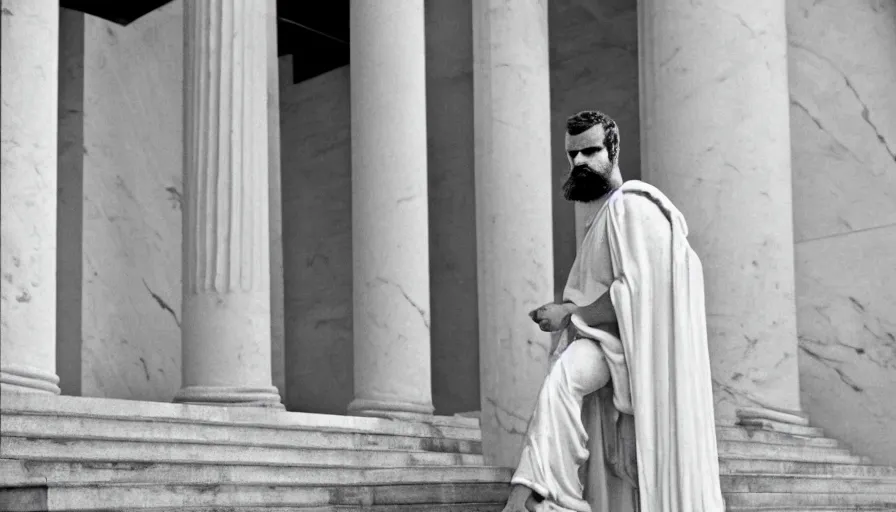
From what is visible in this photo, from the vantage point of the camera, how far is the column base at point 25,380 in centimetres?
1314

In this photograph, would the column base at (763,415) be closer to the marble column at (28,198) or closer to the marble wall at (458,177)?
the marble wall at (458,177)

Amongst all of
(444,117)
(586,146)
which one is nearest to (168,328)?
(444,117)

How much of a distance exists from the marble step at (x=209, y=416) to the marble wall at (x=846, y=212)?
6.11m

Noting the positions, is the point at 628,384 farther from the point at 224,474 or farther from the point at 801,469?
the point at 801,469

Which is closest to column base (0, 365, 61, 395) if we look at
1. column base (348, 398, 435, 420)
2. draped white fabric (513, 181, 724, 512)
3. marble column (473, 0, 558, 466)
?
column base (348, 398, 435, 420)

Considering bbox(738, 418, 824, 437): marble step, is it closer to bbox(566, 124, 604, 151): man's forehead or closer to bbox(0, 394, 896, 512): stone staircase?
bbox(0, 394, 896, 512): stone staircase

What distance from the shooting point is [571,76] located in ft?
89.1

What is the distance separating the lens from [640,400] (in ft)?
28.9

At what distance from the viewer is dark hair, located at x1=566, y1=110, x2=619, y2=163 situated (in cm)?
938

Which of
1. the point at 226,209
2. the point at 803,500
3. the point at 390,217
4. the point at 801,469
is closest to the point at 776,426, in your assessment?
the point at 801,469

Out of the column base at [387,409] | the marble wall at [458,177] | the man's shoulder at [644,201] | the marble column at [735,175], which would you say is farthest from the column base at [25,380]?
the marble wall at [458,177]

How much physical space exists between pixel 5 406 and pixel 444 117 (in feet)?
50.9

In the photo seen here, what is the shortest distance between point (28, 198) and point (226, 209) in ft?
10.1

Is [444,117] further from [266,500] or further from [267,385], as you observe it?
[266,500]
